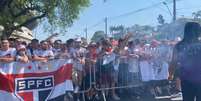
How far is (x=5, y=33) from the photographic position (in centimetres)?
2950

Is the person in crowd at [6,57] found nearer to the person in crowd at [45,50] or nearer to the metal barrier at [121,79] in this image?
the person in crowd at [45,50]

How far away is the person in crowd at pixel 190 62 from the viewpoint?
7.07 metres

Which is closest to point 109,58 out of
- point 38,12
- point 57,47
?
point 57,47

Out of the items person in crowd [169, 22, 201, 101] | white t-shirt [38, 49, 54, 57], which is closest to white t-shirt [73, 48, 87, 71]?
white t-shirt [38, 49, 54, 57]

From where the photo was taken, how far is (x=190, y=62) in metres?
7.14

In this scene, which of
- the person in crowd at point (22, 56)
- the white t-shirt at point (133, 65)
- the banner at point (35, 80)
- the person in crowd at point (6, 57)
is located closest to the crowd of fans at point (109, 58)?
the white t-shirt at point (133, 65)

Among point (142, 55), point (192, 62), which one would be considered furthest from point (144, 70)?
point (192, 62)

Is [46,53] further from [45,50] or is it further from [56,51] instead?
[56,51]

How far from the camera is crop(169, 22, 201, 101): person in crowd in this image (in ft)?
23.2

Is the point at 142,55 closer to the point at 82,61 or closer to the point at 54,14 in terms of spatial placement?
the point at 82,61

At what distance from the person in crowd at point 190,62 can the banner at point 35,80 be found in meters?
3.50

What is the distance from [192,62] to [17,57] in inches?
164

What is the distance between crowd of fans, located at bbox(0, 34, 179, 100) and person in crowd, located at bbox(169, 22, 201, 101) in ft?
14.1

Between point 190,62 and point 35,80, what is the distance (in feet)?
12.4
